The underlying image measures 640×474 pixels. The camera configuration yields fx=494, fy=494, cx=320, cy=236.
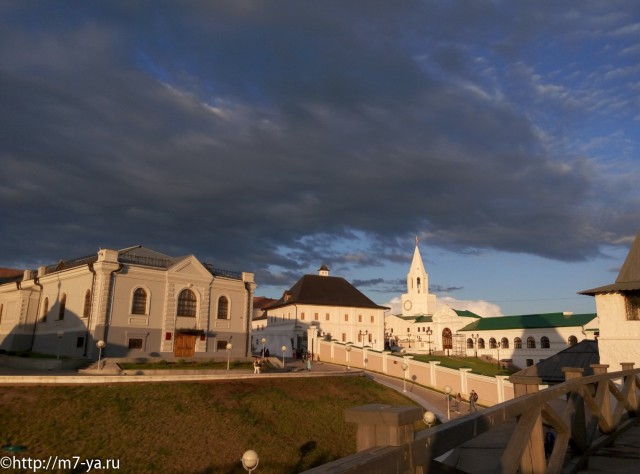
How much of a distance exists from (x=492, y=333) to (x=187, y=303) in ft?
164

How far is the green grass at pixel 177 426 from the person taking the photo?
2075 centimetres

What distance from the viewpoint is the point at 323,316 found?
64250 mm

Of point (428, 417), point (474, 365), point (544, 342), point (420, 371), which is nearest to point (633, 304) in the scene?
point (428, 417)

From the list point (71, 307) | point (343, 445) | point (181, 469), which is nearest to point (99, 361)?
point (71, 307)

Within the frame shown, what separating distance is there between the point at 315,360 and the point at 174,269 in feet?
65.1

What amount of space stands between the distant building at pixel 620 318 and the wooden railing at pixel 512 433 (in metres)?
18.0

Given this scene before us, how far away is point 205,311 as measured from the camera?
137 feet

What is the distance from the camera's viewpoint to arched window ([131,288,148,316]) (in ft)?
125

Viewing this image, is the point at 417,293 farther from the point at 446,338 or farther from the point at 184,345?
the point at 184,345

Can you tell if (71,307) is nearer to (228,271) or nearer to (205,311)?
(205,311)

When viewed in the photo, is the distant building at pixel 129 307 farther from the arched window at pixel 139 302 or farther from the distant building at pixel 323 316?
the distant building at pixel 323 316

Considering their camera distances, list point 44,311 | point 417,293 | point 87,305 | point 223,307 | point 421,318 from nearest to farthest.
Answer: point 87,305, point 44,311, point 223,307, point 421,318, point 417,293

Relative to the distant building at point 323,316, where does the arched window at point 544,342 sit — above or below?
below

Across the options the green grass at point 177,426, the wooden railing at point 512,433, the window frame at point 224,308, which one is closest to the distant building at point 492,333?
the window frame at point 224,308
